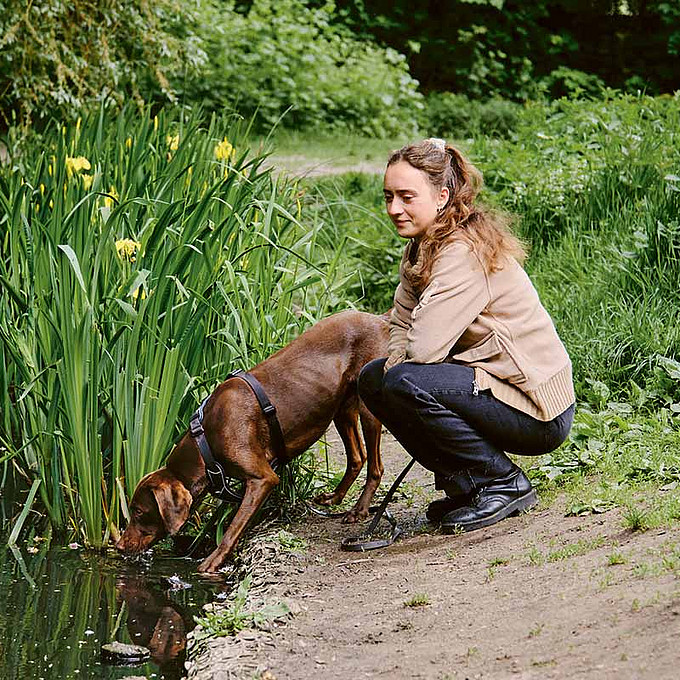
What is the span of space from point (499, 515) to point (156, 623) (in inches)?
46.8

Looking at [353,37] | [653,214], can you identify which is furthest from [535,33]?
[653,214]

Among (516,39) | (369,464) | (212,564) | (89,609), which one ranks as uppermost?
(516,39)

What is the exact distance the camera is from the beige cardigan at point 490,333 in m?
3.50

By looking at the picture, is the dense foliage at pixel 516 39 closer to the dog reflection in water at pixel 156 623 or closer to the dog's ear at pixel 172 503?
the dog's ear at pixel 172 503

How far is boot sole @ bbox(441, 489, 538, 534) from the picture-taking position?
367cm

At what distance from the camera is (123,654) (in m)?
3.04

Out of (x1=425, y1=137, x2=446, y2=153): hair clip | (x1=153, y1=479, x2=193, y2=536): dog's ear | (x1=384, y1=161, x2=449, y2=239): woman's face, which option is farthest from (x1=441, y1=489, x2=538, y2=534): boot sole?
(x1=425, y1=137, x2=446, y2=153): hair clip

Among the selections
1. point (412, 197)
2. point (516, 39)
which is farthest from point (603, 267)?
point (516, 39)

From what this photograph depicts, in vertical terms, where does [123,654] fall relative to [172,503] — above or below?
below

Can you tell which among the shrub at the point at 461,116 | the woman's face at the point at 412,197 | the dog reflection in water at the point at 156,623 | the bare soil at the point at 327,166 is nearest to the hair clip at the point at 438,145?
the woman's face at the point at 412,197

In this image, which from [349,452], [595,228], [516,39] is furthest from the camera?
[516,39]

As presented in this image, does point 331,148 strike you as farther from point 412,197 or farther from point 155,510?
point 155,510

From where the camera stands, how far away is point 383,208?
7711 millimetres

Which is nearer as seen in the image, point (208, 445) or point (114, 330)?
point (208, 445)
